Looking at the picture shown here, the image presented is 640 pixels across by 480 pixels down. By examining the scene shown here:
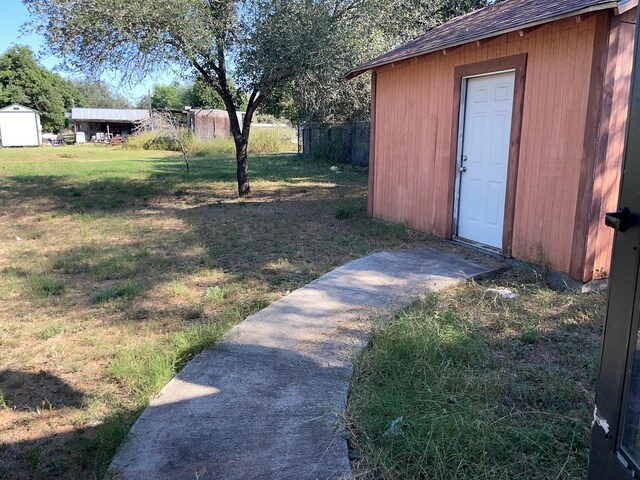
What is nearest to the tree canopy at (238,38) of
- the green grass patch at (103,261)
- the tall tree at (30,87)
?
the green grass patch at (103,261)

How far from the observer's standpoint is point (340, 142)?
792 inches

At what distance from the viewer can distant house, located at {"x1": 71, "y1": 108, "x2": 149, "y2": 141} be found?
165ft

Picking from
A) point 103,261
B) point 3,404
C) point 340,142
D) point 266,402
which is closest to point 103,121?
point 340,142

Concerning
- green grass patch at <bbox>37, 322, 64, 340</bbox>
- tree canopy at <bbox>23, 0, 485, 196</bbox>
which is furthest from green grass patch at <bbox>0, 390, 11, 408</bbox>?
tree canopy at <bbox>23, 0, 485, 196</bbox>

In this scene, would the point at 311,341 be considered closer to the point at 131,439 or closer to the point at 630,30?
the point at 131,439

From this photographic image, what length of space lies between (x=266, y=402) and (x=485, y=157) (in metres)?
4.62

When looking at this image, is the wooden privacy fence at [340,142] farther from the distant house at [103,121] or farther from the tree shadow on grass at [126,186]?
the distant house at [103,121]

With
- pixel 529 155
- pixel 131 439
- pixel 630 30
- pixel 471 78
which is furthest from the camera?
pixel 471 78

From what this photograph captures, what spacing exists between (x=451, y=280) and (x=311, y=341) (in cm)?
210

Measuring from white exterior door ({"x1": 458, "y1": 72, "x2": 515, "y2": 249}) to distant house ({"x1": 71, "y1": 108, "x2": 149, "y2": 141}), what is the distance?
4796 cm

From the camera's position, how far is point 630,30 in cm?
464

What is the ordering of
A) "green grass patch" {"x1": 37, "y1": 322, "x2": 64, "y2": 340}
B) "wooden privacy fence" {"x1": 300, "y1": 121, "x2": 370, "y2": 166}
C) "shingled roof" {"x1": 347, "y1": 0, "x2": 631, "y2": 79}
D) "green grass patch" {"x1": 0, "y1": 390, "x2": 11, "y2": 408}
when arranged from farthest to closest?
"wooden privacy fence" {"x1": 300, "y1": 121, "x2": 370, "y2": 166} → "shingled roof" {"x1": 347, "y1": 0, "x2": 631, "y2": 79} → "green grass patch" {"x1": 37, "y1": 322, "x2": 64, "y2": 340} → "green grass patch" {"x1": 0, "y1": 390, "x2": 11, "y2": 408}

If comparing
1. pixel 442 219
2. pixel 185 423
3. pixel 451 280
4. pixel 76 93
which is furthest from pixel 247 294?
pixel 76 93

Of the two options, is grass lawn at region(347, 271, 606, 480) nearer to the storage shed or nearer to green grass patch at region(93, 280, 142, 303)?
the storage shed
